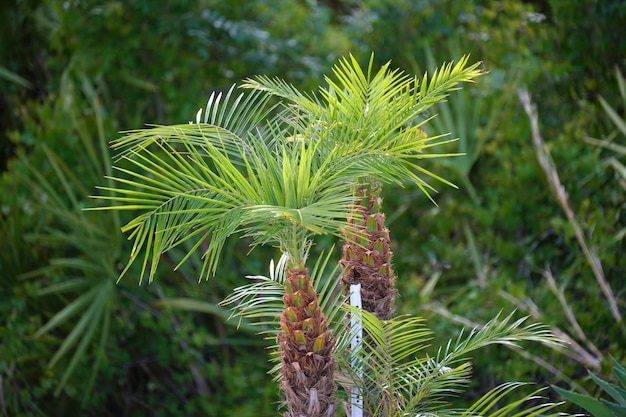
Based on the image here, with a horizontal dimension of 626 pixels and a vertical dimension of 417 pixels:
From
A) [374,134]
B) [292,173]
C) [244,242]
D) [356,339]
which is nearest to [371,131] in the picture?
[374,134]

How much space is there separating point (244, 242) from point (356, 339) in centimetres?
241

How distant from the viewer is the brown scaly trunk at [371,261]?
1587 millimetres

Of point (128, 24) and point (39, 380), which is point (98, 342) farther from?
point (128, 24)

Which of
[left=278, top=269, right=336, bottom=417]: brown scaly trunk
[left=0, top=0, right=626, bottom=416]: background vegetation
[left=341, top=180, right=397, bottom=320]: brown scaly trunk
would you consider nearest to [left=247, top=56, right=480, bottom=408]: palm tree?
[left=341, top=180, right=397, bottom=320]: brown scaly trunk

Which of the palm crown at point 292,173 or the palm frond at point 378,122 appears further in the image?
the palm frond at point 378,122

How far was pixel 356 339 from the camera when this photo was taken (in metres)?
1.57

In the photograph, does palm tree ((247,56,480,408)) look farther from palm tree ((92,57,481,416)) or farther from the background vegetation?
the background vegetation

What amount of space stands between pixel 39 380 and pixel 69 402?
182mm

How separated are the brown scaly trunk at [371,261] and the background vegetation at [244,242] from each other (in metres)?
1.53

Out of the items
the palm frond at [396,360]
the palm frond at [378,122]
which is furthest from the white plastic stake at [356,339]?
the palm frond at [378,122]

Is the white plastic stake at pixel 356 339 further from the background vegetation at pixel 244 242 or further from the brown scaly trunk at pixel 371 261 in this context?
the background vegetation at pixel 244 242

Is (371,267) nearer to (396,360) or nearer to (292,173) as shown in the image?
(396,360)

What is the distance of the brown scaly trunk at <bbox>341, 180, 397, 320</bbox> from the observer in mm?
1587

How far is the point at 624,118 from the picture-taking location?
3635 millimetres
